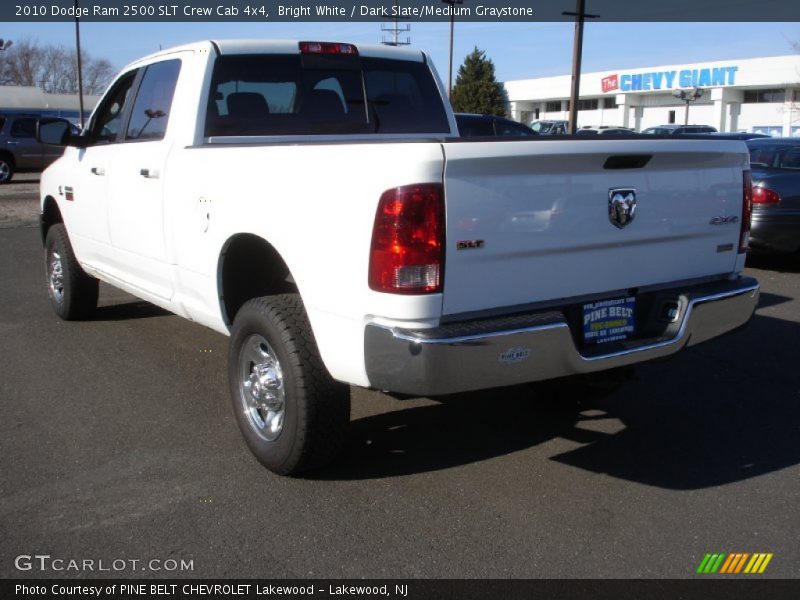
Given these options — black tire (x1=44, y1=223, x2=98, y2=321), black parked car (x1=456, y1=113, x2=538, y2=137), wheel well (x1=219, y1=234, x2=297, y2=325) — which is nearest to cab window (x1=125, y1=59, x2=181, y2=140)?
wheel well (x1=219, y1=234, x2=297, y2=325)

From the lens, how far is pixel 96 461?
412cm

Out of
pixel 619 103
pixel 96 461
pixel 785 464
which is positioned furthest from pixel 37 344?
pixel 619 103

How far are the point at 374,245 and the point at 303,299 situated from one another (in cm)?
57

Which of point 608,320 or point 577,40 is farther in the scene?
point 577,40

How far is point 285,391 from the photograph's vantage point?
12.2 feet

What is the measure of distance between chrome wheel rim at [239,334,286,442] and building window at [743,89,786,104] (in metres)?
52.2

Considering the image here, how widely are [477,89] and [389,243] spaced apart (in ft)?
192

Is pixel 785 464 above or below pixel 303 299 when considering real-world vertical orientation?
below

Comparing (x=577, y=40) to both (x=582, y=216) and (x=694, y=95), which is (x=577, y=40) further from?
(x=694, y=95)

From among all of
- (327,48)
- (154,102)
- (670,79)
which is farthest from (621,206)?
(670,79)

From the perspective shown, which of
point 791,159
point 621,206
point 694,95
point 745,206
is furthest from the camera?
point 694,95

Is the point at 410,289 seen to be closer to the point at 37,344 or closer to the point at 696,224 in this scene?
the point at 696,224

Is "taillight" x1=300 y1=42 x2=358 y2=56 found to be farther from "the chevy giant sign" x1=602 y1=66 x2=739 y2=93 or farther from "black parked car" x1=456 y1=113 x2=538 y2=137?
"the chevy giant sign" x1=602 y1=66 x2=739 y2=93

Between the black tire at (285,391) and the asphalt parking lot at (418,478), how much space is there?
18 centimetres
